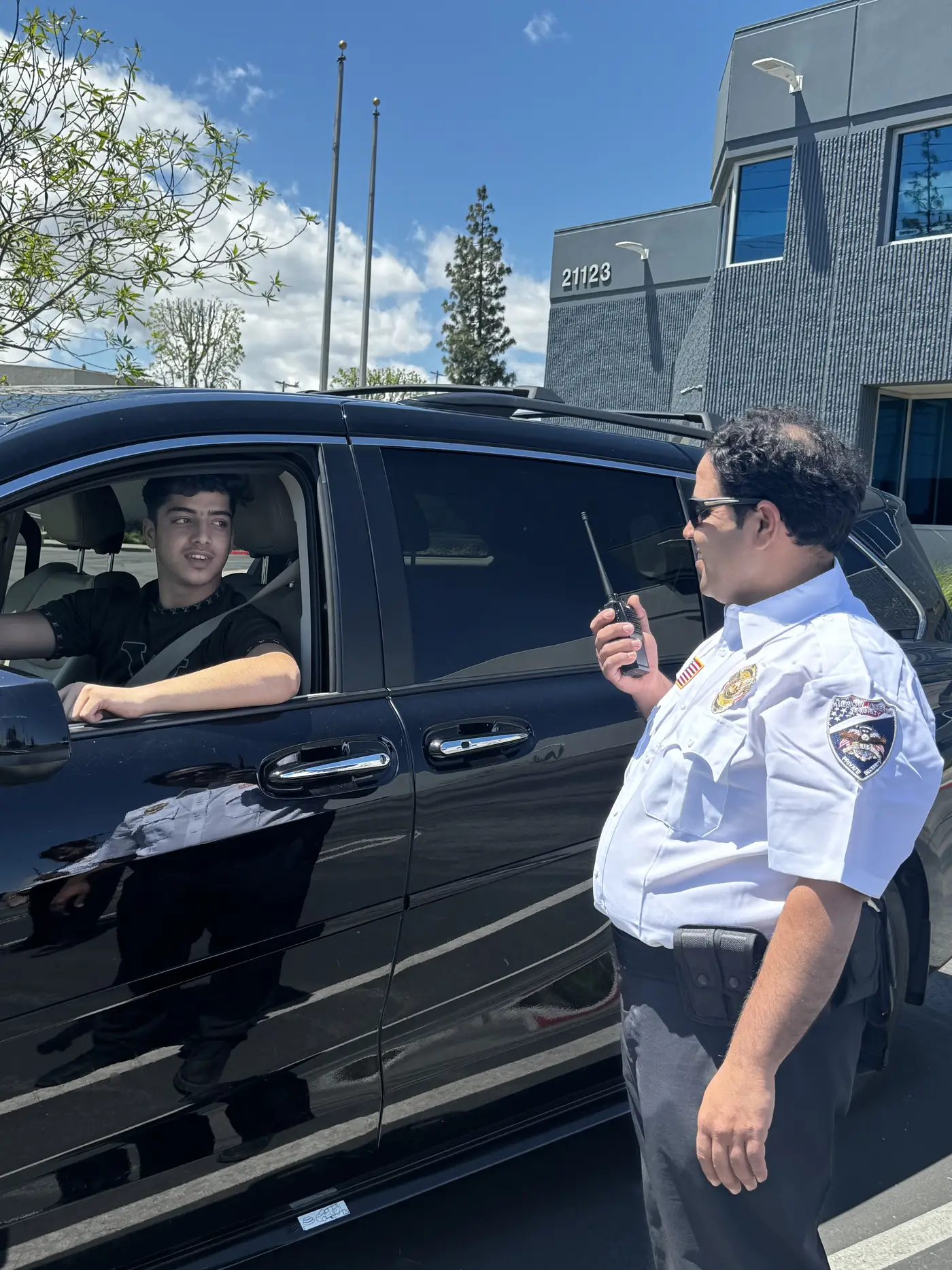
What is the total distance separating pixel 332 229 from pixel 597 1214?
26.1m

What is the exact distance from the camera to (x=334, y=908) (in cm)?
202

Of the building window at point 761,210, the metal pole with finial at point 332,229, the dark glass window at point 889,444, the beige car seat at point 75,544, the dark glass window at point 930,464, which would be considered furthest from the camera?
the metal pole with finial at point 332,229

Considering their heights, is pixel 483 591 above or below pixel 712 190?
below

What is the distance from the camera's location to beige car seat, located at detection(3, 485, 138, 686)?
2701mm

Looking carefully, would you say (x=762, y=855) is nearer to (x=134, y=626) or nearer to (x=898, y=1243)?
(x=134, y=626)

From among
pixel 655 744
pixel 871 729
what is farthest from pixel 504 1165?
pixel 871 729

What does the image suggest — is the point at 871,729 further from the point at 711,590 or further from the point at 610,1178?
the point at 610,1178

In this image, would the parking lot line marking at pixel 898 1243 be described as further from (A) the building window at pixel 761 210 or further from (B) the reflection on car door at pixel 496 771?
(A) the building window at pixel 761 210

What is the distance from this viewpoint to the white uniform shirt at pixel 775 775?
1.48 meters

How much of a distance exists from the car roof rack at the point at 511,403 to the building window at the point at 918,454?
14490 millimetres

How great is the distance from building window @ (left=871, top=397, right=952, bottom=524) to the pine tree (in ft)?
131

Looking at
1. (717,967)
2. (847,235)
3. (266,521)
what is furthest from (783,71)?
(717,967)

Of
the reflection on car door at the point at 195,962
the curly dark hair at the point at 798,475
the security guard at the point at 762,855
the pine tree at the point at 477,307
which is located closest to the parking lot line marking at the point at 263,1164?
the reflection on car door at the point at 195,962

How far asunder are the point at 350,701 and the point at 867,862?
3.44ft
